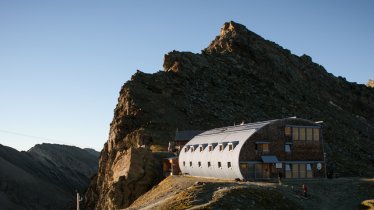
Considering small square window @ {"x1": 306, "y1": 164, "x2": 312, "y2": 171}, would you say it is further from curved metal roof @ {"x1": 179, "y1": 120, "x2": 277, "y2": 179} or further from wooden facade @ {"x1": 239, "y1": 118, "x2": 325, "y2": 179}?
curved metal roof @ {"x1": 179, "y1": 120, "x2": 277, "y2": 179}

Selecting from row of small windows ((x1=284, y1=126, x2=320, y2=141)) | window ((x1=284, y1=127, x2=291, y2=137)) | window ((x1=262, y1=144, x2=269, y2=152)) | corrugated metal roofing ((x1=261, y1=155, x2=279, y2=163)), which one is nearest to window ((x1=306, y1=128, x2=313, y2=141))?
row of small windows ((x1=284, y1=126, x2=320, y2=141))

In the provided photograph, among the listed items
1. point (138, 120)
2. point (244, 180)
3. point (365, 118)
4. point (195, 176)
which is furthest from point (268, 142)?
point (365, 118)

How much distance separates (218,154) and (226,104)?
5450 cm

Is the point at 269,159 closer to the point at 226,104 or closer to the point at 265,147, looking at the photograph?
the point at 265,147

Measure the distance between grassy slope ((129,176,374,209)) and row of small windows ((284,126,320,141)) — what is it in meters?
8.63

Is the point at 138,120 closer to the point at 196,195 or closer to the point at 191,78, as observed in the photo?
the point at 191,78

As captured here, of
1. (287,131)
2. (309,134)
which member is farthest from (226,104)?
(287,131)

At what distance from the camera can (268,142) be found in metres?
57.3

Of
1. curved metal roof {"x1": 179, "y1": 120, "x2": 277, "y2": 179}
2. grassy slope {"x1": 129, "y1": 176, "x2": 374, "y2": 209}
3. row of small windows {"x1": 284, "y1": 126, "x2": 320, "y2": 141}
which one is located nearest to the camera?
grassy slope {"x1": 129, "y1": 176, "x2": 374, "y2": 209}

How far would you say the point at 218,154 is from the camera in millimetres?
58719

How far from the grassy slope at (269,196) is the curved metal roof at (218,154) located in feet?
25.1

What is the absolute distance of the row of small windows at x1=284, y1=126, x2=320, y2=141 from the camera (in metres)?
59.1

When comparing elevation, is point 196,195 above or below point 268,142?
below

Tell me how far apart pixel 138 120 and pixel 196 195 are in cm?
5817
